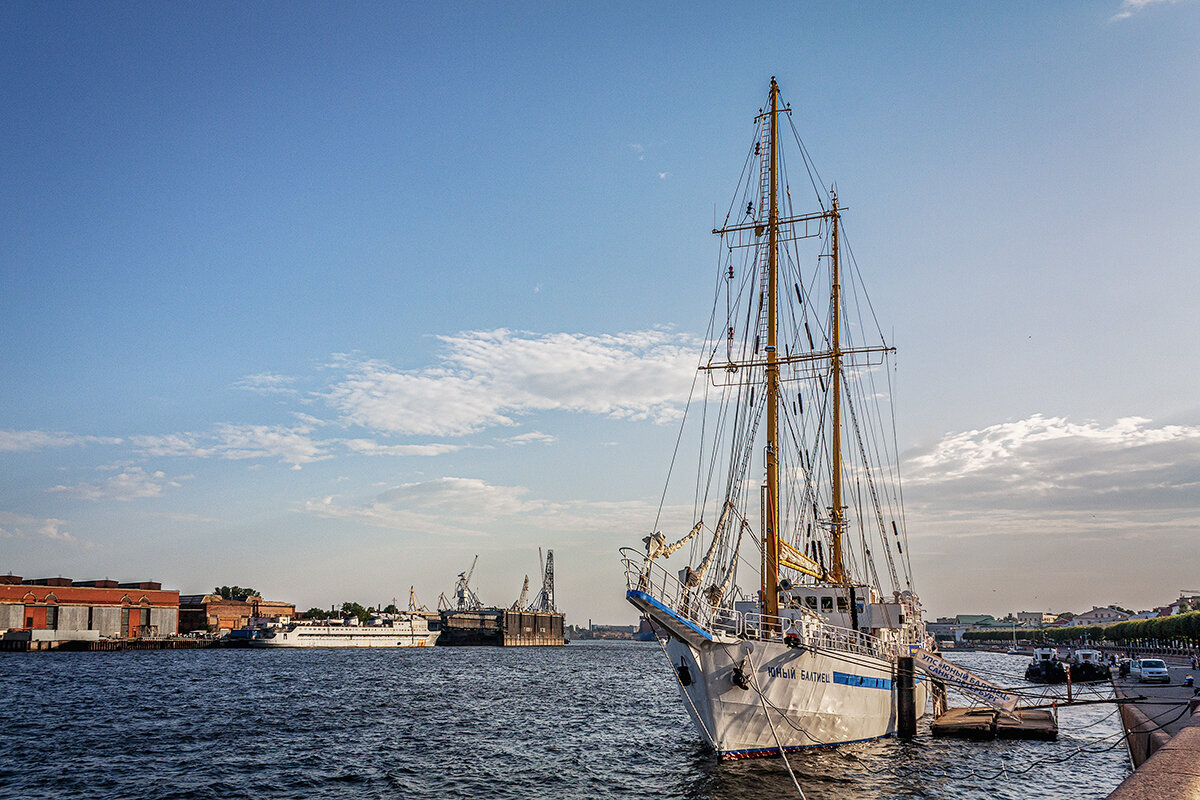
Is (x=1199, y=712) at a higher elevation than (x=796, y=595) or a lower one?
lower

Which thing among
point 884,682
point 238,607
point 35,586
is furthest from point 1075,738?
point 238,607

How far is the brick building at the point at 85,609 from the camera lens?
125625 mm

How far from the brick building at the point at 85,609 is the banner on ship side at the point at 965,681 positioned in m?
128

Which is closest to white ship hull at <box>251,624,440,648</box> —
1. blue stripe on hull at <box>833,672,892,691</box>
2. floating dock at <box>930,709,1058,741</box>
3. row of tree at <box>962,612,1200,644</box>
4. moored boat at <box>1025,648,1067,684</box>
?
moored boat at <box>1025,648,1067,684</box>

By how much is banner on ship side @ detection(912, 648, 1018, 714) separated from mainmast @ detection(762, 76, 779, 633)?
779cm

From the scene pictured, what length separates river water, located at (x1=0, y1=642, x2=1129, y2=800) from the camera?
25.6 m

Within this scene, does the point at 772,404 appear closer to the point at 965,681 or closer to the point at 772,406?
the point at 772,406

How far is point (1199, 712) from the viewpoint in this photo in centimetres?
2575

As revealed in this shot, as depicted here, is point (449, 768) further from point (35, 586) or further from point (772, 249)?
point (35, 586)

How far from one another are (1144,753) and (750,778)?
10.9 metres

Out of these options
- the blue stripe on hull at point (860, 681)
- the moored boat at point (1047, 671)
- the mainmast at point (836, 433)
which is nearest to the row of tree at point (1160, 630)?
the moored boat at point (1047, 671)

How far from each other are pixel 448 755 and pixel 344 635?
469 ft

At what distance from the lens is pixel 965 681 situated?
3644 cm

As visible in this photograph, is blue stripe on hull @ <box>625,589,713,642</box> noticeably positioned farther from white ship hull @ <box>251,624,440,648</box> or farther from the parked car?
white ship hull @ <box>251,624,440,648</box>
